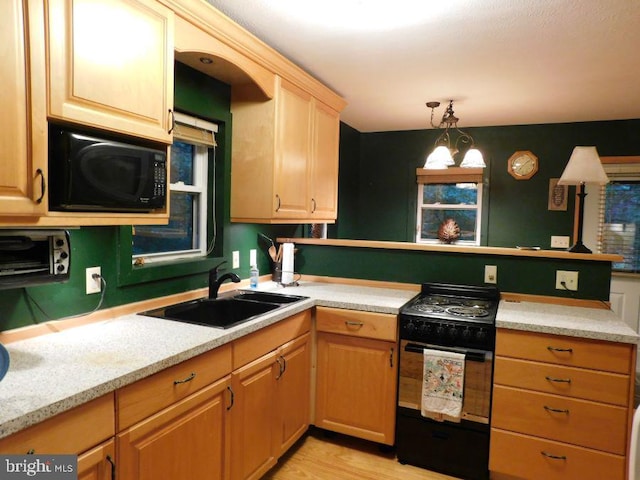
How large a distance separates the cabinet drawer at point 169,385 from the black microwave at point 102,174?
62 cm

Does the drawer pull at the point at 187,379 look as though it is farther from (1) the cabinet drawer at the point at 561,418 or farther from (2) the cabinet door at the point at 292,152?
(1) the cabinet drawer at the point at 561,418

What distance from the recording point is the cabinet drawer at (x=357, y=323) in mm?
2398

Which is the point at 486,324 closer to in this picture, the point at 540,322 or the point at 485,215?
the point at 540,322

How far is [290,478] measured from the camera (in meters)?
2.30

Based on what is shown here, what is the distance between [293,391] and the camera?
7.89ft

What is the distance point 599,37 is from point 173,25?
208 centimetres

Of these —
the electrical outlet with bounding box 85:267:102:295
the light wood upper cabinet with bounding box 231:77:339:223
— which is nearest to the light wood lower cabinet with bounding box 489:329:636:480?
the light wood upper cabinet with bounding box 231:77:339:223

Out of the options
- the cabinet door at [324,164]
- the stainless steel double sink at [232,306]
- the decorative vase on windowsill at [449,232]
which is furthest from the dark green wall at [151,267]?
the decorative vase on windowsill at [449,232]

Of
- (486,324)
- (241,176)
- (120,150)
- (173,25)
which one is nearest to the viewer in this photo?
(120,150)

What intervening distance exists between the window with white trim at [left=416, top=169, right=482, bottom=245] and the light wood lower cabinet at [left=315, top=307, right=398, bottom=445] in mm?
2482

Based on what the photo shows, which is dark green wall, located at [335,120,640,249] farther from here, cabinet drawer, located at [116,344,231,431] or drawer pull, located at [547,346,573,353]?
cabinet drawer, located at [116,344,231,431]

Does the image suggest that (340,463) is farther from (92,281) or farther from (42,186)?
(42,186)

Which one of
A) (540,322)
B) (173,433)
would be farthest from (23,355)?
(540,322)

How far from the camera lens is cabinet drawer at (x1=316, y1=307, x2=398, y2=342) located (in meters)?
2.40
